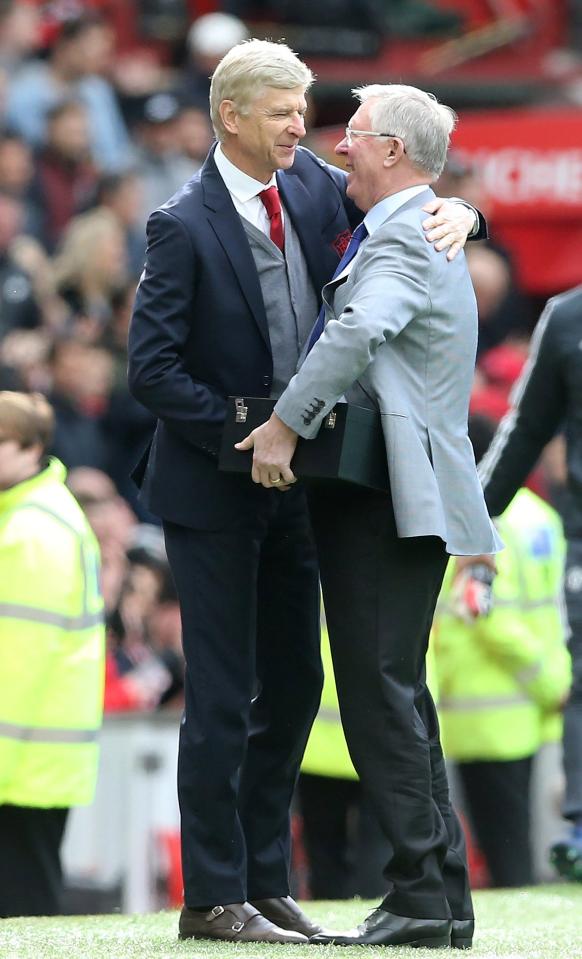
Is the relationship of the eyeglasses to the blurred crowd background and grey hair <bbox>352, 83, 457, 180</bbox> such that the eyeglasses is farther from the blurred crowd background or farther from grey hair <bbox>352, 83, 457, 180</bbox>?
the blurred crowd background

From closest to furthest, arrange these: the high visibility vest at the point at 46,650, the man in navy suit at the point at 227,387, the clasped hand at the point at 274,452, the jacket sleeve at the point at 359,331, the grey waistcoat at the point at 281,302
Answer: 1. the jacket sleeve at the point at 359,331
2. the clasped hand at the point at 274,452
3. the man in navy suit at the point at 227,387
4. the grey waistcoat at the point at 281,302
5. the high visibility vest at the point at 46,650

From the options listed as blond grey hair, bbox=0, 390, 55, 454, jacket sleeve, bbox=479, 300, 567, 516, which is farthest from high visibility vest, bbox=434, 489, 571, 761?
blond grey hair, bbox=0, 390, 55, 454

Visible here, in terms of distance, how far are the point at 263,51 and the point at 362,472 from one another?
3.43 feet

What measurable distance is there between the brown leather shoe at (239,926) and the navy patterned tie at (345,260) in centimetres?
137

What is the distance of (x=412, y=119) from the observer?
4934 millimetres

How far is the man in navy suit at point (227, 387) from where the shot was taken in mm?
5035

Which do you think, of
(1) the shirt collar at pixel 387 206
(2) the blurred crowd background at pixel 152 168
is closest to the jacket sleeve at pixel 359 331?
(1) the shirt collar at pixel 387 206

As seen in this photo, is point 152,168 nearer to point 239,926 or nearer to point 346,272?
point 346,272

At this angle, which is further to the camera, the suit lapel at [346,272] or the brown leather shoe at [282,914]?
the brown leather shoe at [282,914]

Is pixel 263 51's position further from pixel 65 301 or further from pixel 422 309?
pixel 65 301

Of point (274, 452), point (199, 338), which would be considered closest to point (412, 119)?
point (199, 338)

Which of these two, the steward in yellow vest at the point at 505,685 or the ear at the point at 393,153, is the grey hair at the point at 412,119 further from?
the steward in yellow vest at the point at 505,685

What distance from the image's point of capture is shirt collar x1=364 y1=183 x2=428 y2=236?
498cm

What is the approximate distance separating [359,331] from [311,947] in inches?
58.2
